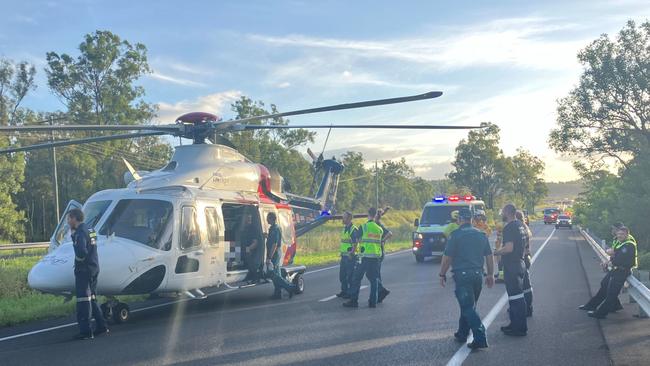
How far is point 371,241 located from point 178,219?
3.56 m

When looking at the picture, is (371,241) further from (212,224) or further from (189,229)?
(189,229)

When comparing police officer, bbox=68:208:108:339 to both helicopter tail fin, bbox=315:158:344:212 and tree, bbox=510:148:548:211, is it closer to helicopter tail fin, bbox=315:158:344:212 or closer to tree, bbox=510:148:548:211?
helicopter tail fin, bbox=315:158:344:212

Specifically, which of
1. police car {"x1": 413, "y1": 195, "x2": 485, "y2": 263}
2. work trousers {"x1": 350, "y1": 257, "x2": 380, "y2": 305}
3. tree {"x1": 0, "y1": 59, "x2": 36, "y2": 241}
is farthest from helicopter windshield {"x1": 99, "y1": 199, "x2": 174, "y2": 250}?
tree {"x1": 0, "y1": 59, "x2": 36, "y2": 241}

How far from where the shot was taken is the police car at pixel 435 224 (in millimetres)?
20828

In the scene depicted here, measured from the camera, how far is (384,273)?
58.3 ft

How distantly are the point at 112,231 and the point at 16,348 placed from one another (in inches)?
84.7

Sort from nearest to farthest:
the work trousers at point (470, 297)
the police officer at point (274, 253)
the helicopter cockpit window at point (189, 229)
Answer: the work trousers at point (470, 297) < the helicopter cockpit window at point (189, 229) < the police officer at point (274, 253)

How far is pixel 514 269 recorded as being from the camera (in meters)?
8.10

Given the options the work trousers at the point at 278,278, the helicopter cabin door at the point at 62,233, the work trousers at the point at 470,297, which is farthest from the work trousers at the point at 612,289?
the helicopter cabin door at the point at 62,233

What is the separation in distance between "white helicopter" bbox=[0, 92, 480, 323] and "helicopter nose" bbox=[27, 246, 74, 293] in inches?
0.6

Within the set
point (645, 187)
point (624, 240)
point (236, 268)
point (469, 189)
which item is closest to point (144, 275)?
point (236, 268)

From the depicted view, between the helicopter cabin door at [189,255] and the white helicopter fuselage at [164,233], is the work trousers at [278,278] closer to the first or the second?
the white helicopter fuselage at [164,233]

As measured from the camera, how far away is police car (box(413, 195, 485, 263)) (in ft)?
68.3

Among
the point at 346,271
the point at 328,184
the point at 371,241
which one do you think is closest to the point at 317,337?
the point at 371,241
